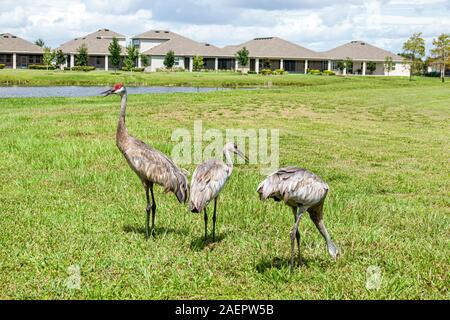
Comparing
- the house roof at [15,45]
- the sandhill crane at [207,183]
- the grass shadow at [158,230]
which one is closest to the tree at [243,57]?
the house roof at [15,45]

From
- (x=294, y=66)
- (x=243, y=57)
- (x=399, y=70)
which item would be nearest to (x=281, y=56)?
(x=294, y=66)

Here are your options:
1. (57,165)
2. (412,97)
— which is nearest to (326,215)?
(57,165)

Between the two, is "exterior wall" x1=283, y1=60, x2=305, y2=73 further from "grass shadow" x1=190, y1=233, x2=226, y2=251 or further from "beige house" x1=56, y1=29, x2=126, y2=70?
"grass shadow" x1=190, y1=233, x2=226, y2=251

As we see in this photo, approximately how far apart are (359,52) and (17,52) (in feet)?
185

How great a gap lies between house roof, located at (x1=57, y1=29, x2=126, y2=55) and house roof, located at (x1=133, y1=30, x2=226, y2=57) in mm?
5733

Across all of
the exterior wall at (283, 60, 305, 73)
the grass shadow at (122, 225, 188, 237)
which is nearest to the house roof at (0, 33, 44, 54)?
the exterior wall at (283, 60, 305, 73)

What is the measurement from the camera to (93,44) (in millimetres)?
95188

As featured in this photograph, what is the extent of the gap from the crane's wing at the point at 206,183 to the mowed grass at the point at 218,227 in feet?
2.43

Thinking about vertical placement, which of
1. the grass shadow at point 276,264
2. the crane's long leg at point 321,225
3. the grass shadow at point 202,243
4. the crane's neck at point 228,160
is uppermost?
the crane's neck at point 228,160

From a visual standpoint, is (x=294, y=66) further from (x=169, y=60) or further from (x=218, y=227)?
(x=218, y=227)

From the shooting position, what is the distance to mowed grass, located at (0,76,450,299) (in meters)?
6.79

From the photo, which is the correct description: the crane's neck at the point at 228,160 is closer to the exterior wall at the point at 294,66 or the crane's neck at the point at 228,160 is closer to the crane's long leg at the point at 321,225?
the crane's long leg at the point at 321,225

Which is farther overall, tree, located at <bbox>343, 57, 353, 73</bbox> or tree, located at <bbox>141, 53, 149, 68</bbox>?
tree, located at <bbox>343, 57, 353, 73</bbox>

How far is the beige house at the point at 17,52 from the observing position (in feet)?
301
